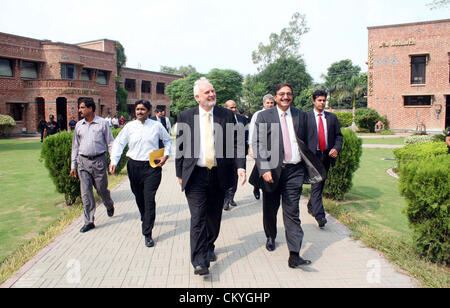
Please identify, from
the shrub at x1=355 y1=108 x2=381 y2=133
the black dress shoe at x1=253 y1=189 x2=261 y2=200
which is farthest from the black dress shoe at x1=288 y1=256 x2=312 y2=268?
the shrub at x1=355 y1=108 x2=381 y2=133

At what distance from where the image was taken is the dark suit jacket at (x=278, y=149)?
169 inches

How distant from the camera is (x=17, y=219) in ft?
21.2

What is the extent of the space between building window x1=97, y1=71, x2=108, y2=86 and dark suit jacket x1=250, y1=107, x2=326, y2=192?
129ft

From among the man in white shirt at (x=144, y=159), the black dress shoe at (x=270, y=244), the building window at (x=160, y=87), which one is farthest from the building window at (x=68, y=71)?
the black dress shoe at (x=270, y=244)

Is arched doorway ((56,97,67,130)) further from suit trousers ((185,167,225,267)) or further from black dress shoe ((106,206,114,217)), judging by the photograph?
suit trousers ((185,167,225,267))

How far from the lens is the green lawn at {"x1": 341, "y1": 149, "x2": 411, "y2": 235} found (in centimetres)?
594

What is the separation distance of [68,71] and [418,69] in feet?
106

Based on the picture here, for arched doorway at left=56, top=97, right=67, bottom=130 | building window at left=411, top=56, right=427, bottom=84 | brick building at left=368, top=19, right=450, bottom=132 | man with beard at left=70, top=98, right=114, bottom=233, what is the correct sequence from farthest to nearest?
arched doorway at left=56, top=97, right=67, bottom=130 → building window at left=411, top=56, right=427, bottom=84 → brick building at left=368, top=19, right=450, bottom=132 → man with beard at left=70, top=98, right=114, bottom=233

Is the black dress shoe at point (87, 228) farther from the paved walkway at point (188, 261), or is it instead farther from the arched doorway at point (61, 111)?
the arched doorway at point (61, 111)

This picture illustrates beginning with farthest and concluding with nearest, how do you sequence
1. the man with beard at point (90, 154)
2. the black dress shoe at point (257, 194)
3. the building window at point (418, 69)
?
the building window at point (418, 69), the black dress shoe at point (257, 194), the man with beard at point (90, 154)

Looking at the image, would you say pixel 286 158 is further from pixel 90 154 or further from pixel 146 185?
pixel 90 154

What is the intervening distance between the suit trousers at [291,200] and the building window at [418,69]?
1254 inches

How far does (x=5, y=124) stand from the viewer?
92.4 feet

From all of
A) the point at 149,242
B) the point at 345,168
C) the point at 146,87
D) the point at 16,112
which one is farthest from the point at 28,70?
the point at 149,242
